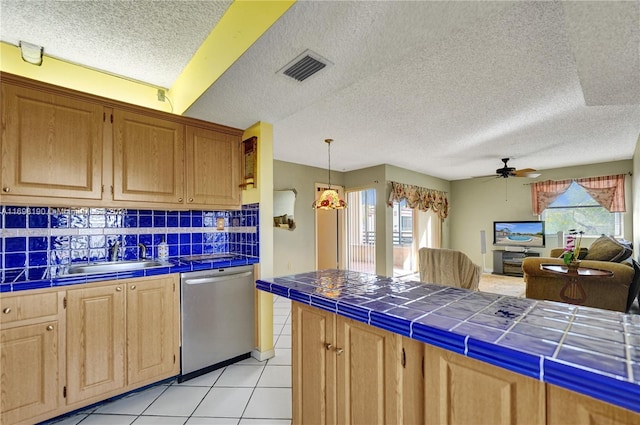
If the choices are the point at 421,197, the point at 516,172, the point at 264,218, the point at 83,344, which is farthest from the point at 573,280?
the point at 83,344

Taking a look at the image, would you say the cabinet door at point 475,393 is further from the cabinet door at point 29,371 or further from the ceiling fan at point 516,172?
the ceiling fan at point 516,172

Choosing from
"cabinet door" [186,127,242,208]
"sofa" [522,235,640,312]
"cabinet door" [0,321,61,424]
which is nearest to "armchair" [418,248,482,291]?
"sofa" [522,235,640,312]

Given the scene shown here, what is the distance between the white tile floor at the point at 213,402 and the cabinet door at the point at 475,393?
3.97 ft

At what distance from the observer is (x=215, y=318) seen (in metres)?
2.33

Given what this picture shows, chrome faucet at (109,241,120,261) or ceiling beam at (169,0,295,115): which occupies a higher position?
ceiling beam at (169,0,295,115)

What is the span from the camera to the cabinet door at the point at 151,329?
1989 millimetres

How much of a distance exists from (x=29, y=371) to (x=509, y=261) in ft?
24.4

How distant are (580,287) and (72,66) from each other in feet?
17.7

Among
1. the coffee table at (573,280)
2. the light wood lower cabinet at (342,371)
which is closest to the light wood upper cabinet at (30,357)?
the light wood lower cabinet at (342,371)

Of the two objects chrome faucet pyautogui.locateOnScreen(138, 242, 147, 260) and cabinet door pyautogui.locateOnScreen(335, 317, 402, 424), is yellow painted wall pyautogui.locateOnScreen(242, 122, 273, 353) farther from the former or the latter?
cabinet door pyautogui.locateOnScreen(335, 317, 402, 424)

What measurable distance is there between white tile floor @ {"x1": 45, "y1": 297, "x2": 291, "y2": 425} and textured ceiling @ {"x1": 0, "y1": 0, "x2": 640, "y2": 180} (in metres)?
2.16

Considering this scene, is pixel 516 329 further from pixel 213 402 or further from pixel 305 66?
pixel 213 402

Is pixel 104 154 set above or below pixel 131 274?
above

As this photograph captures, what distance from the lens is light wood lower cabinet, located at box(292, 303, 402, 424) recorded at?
3.67ft
